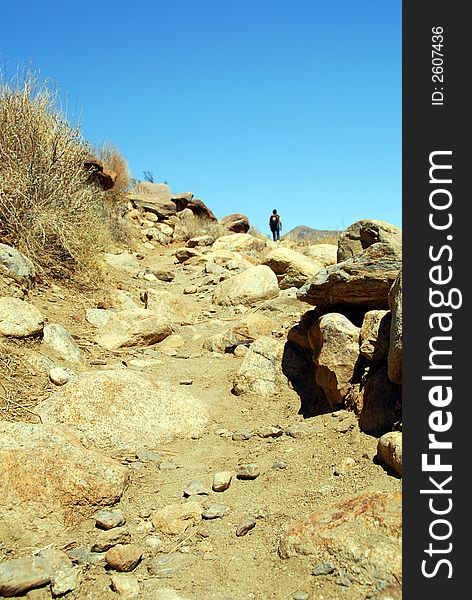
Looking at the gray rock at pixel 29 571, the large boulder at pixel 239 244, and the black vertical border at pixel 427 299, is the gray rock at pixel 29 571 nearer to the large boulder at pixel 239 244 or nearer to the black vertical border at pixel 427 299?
the black vertical border at pixel 427 299

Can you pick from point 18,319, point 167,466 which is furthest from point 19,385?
point 167,466

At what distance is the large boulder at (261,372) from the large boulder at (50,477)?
5.22ft

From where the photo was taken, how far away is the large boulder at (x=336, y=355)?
145 inches

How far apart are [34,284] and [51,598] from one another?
4.29 metres

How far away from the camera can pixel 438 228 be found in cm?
204

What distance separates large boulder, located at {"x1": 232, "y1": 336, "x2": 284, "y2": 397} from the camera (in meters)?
4.42

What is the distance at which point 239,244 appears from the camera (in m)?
12.7

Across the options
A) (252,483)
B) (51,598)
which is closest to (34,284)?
(252,483)

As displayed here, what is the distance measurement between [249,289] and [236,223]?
31.5ft

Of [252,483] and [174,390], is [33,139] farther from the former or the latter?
[252,483]

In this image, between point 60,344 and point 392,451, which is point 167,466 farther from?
point 60,344

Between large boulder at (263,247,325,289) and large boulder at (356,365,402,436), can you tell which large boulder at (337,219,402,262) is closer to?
large boulder at (356,365,402,436)

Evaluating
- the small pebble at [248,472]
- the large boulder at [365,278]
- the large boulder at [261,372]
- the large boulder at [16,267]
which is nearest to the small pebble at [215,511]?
the small pebble at [248,472]

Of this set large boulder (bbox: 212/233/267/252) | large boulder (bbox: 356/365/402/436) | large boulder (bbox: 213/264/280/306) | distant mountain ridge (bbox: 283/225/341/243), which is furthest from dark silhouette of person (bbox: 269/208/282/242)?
large boulder (bbox: 356/365/402/436)
